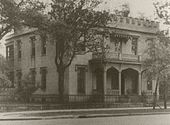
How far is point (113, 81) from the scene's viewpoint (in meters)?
39.6

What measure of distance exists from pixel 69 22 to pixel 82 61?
6724 mm

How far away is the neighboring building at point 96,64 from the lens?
36500mm

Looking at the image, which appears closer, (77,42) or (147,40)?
(77,42)

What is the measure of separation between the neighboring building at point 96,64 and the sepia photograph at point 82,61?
9 cm

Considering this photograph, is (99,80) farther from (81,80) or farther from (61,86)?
(61,86)

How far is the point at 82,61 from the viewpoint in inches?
1444

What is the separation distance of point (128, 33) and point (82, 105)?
37.9ft

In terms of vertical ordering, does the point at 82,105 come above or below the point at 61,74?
below

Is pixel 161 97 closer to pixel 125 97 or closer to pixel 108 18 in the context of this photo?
pixel 125 97

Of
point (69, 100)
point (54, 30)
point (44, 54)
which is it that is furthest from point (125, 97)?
point (54, 30)

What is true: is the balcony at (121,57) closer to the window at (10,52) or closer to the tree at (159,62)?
the tree at (159,62)

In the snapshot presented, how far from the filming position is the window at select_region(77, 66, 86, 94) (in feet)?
120

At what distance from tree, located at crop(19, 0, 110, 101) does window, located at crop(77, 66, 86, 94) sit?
4.23 m

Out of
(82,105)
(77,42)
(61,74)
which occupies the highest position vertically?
(77,42)
